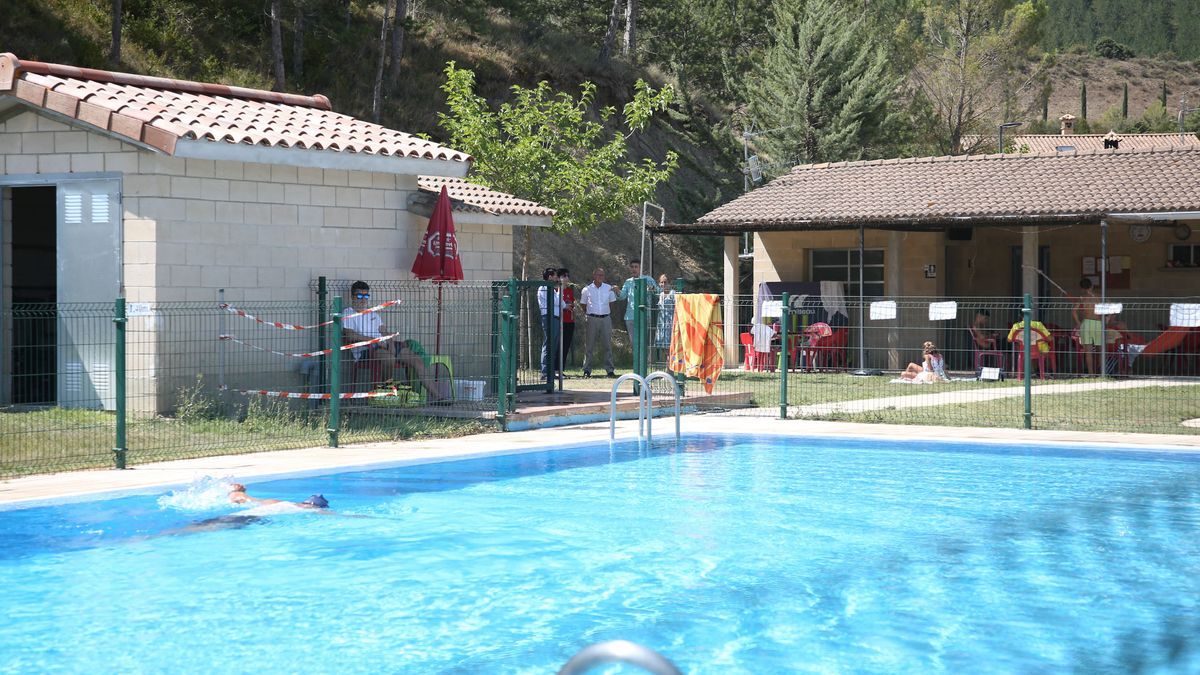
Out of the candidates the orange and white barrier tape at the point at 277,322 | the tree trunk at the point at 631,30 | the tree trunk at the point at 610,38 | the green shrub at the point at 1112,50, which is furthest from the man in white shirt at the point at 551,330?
the green shrub at the point at 1112,50

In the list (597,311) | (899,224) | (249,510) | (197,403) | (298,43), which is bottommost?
(249,510)

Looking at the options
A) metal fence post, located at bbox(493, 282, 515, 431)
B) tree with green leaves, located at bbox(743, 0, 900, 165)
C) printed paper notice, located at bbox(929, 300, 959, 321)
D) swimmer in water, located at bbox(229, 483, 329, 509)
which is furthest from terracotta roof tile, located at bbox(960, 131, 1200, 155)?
swimmer in water, located at bbox(229, 483, 329, 509)

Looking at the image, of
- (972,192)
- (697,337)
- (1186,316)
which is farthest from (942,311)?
(972,192)

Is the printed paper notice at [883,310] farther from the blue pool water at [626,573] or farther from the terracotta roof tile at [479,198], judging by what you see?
the blue pool water at [626,573]

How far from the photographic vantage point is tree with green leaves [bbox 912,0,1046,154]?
49562 mm

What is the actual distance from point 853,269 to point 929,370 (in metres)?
4.98

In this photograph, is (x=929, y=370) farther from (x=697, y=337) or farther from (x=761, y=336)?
(x=697, y=337)

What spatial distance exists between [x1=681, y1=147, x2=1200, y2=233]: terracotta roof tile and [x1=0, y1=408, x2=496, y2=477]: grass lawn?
12226 mm

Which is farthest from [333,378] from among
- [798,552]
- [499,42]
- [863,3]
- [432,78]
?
[863,3]

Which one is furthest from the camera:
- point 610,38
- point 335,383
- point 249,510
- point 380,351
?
point 610,38

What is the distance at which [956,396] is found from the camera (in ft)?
61.6

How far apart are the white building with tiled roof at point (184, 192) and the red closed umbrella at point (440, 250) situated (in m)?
0.63

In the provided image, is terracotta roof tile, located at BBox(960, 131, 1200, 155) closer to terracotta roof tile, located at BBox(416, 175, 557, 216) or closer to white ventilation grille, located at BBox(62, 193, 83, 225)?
terracotta roof tile, located at BBox(416, 175, 557, 216)

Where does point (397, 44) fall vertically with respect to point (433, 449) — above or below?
above
